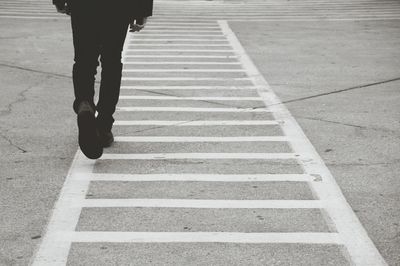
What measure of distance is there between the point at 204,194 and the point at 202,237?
2.89 feet

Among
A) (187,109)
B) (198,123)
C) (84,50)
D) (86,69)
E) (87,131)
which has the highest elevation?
(84,50)

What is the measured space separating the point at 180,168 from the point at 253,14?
14.0 m

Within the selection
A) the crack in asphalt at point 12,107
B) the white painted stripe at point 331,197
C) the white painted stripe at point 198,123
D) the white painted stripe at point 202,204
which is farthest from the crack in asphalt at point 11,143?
the white painted stripe at point 331,197

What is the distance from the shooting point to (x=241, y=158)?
6559mm

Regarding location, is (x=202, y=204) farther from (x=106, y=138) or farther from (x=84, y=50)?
(x=84, y=50)

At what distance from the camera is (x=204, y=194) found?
5609 millimetres

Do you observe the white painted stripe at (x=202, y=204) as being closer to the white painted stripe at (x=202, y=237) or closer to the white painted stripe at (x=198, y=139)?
the white painted stripe at (x=202, y=237)

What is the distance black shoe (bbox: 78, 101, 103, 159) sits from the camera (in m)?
5.94

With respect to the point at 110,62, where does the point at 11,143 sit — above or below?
below

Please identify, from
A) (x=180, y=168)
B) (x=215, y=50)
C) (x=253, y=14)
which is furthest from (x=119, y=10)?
(x=253, y=14)

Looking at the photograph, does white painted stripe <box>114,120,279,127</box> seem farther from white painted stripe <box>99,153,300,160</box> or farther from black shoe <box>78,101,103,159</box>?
black shoe <box>78,101,103,159</box>

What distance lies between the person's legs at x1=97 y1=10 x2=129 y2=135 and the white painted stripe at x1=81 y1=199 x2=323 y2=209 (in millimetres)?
1420

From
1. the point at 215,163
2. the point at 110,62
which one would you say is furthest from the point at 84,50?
the point at 215,163

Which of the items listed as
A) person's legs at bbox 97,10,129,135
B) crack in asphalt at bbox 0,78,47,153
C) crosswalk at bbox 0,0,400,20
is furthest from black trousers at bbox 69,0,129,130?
crosswalk at bbox 0,0,400,20
